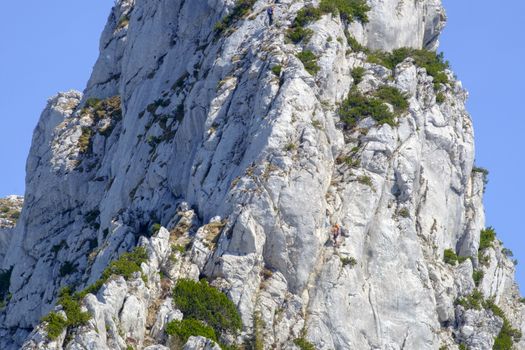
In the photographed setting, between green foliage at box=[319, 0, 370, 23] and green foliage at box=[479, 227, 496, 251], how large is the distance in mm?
14741

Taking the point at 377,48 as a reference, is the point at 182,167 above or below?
below

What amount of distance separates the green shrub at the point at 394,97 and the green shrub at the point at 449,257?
822cm

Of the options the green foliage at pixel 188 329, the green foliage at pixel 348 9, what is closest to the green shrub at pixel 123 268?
the green foliage at pixel 188 329

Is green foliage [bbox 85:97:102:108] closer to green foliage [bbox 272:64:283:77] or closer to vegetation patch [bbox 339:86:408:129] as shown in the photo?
green foliage [bbox 272:64:283:77]

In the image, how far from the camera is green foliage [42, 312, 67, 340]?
234ft

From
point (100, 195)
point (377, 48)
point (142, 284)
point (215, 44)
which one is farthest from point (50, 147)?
point (142, 284)

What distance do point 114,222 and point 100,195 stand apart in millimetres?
11687

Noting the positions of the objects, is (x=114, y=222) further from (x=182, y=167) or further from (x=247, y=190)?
(x=247, y=190)

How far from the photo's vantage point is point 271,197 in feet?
262

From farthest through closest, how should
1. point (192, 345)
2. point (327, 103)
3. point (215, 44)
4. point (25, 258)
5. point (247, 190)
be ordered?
point (25, 258)
point (215, 44)
point (327, 103)
point (247, 190)
point (192, 345)

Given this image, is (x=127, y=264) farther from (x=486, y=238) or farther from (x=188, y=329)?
(x=486, y=238)

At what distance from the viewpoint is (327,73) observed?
88.3 metres

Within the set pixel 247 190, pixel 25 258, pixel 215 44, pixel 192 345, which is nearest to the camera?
pixel 192 345

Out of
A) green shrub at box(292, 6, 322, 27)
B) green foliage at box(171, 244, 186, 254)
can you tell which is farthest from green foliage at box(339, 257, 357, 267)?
green shrub at box(292, 6, 322, 27)
